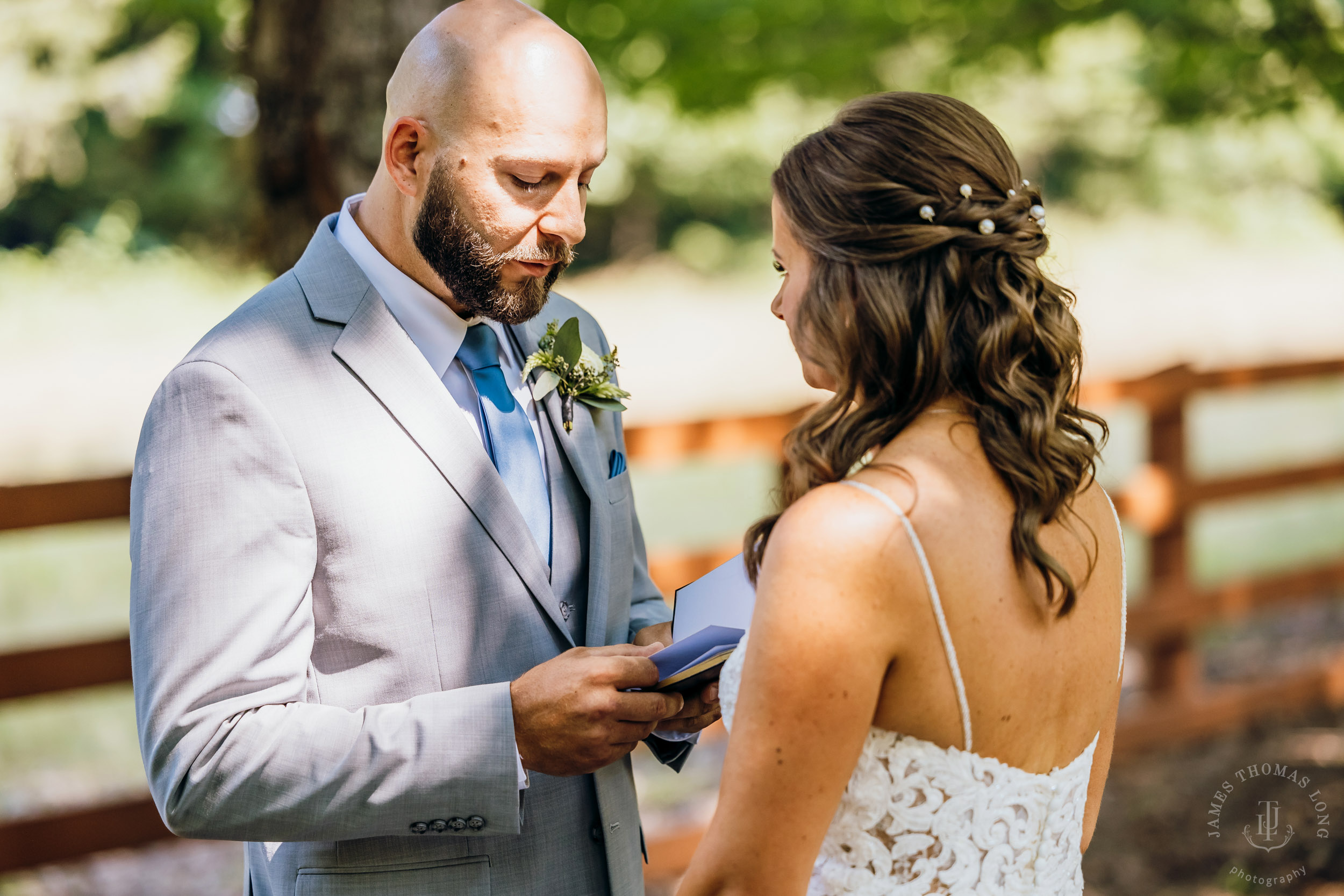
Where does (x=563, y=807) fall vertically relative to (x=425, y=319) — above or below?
below

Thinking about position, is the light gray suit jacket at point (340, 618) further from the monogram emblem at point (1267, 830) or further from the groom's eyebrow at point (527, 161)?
the monogram emblem at point (1267, 830)

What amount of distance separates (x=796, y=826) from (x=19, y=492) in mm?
2799

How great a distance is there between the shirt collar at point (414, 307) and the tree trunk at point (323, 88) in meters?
1.35

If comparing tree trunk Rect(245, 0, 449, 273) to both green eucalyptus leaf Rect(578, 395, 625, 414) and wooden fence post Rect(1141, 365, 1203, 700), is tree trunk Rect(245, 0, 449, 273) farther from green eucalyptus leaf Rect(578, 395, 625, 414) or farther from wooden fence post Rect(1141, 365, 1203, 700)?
wooden fence post Rect(1141, 365, 1203, 700)

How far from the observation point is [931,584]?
4.86 feet

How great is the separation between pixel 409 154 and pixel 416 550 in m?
0.77

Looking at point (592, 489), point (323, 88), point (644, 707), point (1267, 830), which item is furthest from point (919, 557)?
point (1267, 830)

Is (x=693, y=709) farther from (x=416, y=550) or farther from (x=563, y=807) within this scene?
(x=416, y=550)

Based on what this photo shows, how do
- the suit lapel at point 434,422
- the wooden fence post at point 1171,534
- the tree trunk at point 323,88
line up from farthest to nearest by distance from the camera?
the wooden fence post at point 1171,534, the tree trunk at point 323,88, the suit lapel at point 434,422

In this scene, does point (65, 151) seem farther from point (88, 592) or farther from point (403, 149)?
point (403, 149)

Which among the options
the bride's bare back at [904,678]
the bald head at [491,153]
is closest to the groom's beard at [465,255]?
the bald head at [491,153]

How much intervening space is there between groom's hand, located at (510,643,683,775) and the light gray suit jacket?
0.05 metres

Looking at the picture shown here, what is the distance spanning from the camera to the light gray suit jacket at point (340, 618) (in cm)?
167

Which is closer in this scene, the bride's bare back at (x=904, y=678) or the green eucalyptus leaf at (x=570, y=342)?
the bride's bare back at (x=904, y=678)
